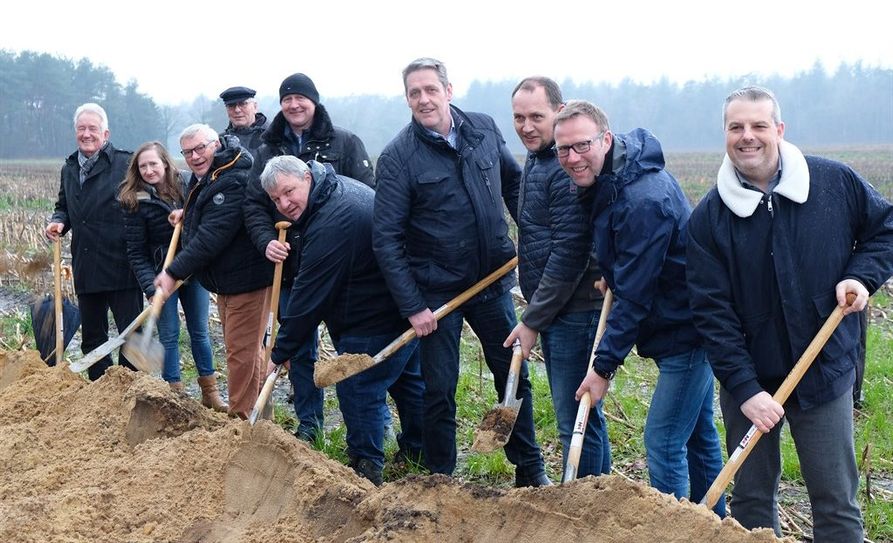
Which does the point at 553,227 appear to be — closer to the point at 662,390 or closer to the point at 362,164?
the point at 662,390

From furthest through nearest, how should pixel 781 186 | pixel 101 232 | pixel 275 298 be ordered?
pixel 101 232
pixel 275 298
pixel 781 186

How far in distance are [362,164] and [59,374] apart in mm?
2128

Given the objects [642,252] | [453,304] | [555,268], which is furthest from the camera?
[453,304]

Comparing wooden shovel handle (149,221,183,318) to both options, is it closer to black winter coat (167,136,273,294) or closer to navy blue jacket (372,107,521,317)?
black winter coat (167,136,273,294)

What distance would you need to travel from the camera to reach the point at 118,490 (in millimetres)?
3416

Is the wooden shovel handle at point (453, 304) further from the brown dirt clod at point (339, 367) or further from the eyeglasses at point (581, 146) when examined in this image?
the eyeglasses at point (581, 146)

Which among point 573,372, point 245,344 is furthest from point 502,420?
point 245,344

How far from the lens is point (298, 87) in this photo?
5.10m

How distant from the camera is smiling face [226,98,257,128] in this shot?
6.13 metres

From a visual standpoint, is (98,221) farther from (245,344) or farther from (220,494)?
(220,494)

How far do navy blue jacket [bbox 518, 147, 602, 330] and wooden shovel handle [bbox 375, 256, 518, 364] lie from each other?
0.30 metres

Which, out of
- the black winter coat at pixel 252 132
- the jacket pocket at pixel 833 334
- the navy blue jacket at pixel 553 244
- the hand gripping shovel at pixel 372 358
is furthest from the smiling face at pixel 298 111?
the jacket pocket at pixel 833 334

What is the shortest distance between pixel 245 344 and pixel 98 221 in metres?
1.55

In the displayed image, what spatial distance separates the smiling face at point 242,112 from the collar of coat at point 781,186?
13.2 feet
